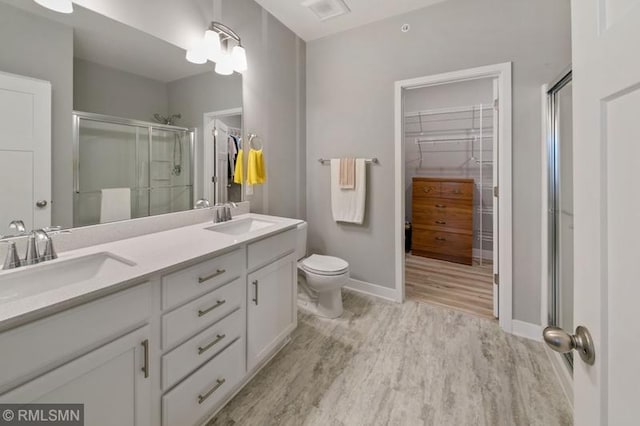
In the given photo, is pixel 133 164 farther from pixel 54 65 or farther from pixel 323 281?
pixel 323 281

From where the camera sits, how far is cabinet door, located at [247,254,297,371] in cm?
156

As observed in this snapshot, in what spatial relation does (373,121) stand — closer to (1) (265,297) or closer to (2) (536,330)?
(1) (265,297)

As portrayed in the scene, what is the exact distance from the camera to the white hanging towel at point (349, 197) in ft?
8.85

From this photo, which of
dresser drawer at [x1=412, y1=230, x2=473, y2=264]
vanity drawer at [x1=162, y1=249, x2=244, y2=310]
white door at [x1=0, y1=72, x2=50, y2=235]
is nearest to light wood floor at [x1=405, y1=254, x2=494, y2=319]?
dresser drawer at [x1=412, y1=230, x2=473, y2=264]

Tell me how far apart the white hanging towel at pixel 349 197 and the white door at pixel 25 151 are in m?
2.12

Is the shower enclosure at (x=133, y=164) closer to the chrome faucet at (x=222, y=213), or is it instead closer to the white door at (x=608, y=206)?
the chrome faucet at (x=222, y=213)

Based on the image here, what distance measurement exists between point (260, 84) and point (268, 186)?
0.90 meters

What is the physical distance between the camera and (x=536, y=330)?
2.05 metres

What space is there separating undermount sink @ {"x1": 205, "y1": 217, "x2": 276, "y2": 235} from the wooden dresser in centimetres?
267

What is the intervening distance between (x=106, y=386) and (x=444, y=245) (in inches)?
150

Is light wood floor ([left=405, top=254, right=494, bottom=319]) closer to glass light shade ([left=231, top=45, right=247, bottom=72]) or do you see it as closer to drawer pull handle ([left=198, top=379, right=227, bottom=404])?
drawer pull handle ([left=198, top=379, right=227, bottom=404])

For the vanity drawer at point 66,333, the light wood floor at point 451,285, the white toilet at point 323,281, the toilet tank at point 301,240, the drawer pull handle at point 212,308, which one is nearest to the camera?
the vanity drawer at point 66,333

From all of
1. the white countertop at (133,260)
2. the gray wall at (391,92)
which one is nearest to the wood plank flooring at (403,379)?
the gray wall at (391,92)

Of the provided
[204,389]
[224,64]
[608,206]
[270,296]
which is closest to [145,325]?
[204,389]
